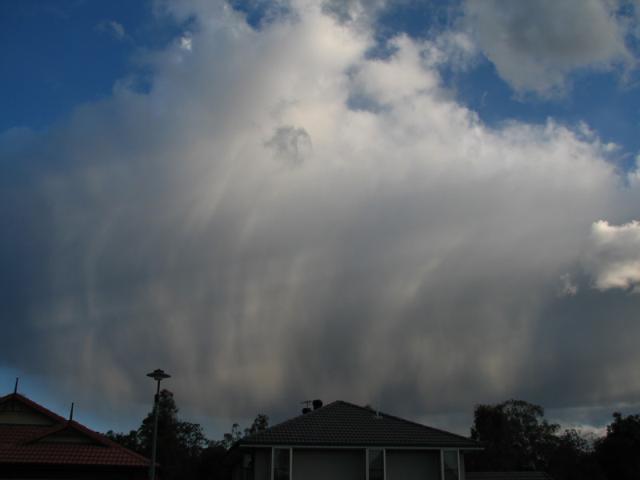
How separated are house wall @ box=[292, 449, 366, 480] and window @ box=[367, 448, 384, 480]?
405 millimetres

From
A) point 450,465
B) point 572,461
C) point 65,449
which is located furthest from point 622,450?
point 65,449

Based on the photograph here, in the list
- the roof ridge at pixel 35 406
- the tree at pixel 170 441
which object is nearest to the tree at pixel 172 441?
the tree at pixel 170 441

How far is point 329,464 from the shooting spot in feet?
119

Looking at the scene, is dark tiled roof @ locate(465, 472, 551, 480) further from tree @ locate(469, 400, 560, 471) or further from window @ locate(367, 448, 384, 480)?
tree @ locate(469, 400, 560, 471)

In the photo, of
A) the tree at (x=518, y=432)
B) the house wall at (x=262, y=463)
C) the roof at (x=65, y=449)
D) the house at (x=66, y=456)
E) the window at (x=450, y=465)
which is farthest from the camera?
the tree at (x=518, y=432)

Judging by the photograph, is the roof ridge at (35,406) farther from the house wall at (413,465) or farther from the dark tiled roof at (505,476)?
the dark tiled roof at (505,476)

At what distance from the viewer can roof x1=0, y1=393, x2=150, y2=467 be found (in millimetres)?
30828

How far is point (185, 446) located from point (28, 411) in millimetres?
53509

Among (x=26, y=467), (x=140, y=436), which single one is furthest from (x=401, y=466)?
(x=140, y=436)

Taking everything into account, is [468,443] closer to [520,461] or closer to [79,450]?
[79,450]

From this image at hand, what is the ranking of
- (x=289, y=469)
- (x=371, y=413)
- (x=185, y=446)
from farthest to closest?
(x=185, y=446) → (x=371, y=413) → (x=289, y=469)

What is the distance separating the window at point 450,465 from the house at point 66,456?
1792 centimetres

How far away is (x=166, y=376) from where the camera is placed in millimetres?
24594

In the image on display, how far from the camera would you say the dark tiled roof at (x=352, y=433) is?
3591 cm
